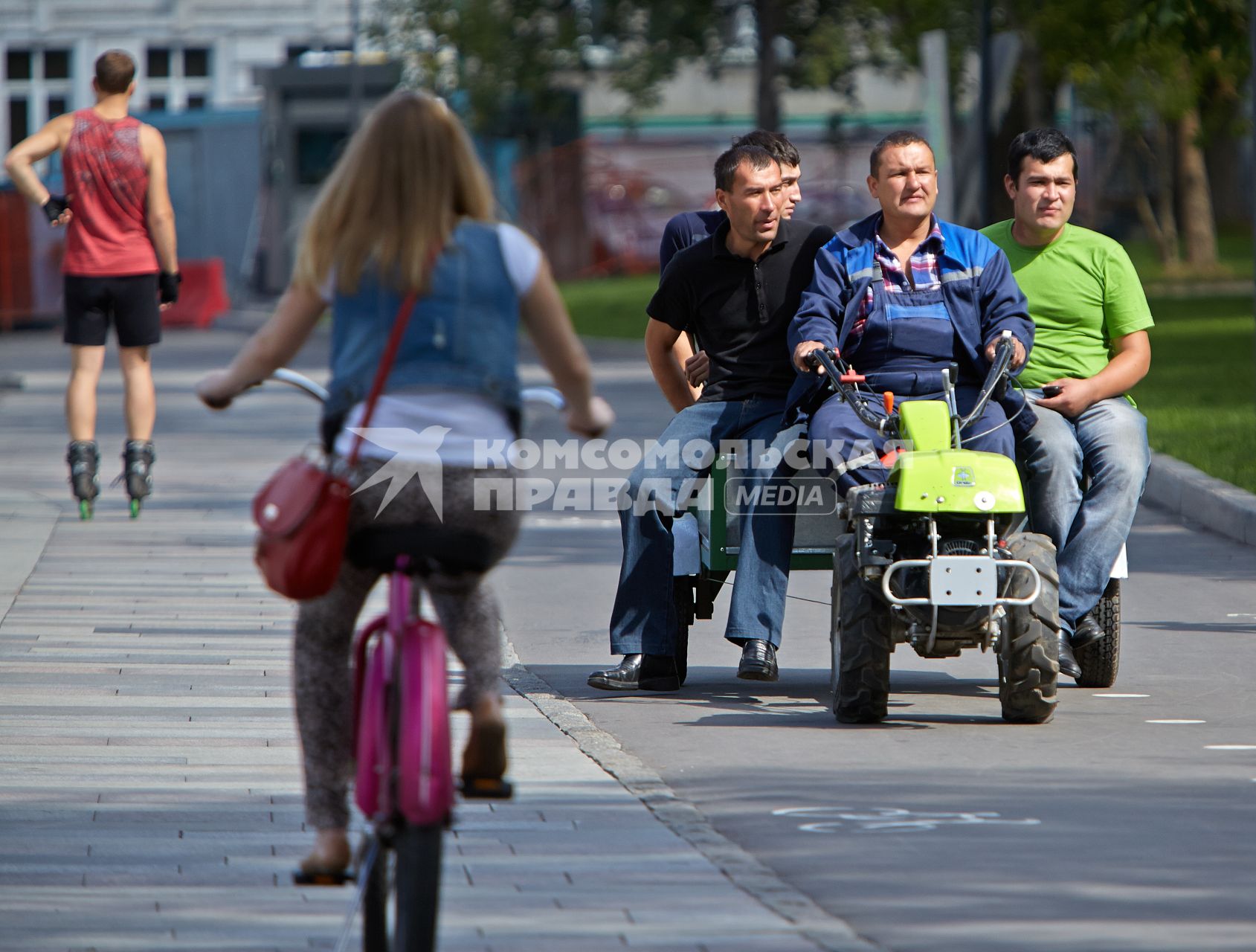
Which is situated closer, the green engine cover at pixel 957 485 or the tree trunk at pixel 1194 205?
the green engine cover at pixel 957 485

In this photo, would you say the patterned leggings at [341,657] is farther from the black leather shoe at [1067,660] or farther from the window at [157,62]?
the window at [157,62]

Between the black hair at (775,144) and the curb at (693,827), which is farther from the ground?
the black hair at (775,144)

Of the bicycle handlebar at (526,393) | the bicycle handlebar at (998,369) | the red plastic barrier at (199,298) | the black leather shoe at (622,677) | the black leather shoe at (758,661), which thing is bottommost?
the red plastic barrier at (199,298)

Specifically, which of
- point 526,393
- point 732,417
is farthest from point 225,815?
point 732,417

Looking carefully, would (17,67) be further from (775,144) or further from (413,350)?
(413,350)

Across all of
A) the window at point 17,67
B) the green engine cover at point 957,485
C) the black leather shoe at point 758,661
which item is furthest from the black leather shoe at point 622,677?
the window at point 17,67

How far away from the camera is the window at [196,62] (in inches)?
1939

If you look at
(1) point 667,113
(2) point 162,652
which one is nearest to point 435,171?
(2) point 162,652

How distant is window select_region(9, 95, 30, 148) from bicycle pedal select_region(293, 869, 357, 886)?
156ft

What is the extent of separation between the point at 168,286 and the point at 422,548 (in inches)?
297

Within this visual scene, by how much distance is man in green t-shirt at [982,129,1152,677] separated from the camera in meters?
7.34

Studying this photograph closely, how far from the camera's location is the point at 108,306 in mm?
11531

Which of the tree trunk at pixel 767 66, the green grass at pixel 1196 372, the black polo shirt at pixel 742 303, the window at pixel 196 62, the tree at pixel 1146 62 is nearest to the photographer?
the black polo shirt at pixel 742 303

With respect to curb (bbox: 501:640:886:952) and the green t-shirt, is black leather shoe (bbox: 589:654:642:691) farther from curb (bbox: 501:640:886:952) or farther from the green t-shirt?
the green t-shirt
